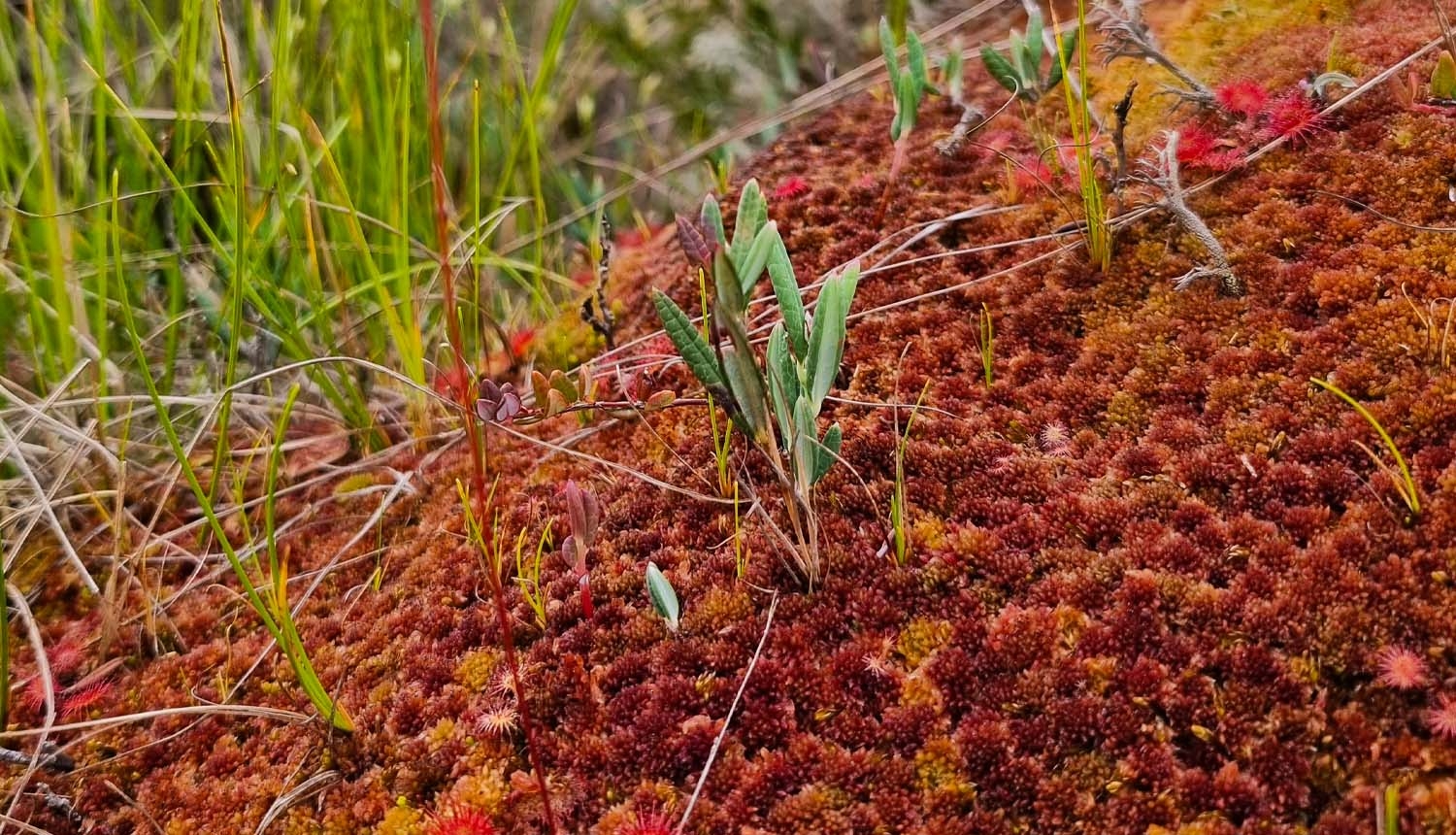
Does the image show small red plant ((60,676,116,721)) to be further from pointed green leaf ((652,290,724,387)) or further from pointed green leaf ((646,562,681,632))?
pointed green leaf ((652,290,724,387))

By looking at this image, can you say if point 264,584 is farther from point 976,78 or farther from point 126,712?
point 976,78

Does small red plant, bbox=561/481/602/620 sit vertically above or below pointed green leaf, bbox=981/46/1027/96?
below

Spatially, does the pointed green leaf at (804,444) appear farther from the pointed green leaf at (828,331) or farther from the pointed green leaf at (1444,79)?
the pointed green leaf at (1444,79)

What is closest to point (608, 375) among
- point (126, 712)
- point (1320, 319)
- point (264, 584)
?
point (264, 584)

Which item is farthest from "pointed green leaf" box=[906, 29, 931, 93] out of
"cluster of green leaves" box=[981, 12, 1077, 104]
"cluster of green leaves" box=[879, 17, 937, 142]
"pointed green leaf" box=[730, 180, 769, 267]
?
"pointed green leaf" box=[730, 180, 769, 267]

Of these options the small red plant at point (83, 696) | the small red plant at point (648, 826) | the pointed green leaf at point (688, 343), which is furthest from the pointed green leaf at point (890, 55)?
the small red plant at point (83, 696)

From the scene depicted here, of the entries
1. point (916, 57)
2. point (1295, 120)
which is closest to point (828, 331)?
point (916, 57)
